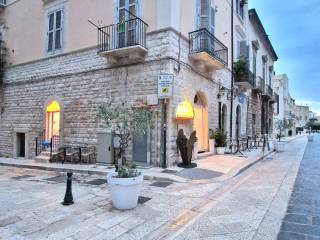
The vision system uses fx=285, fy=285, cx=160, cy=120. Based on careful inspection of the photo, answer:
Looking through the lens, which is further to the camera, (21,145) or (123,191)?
(21,145)

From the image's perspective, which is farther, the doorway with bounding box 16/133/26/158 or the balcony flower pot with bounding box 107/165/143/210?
the doorway with bounding box 16/133/26/158

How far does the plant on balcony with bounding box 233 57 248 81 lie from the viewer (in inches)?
618

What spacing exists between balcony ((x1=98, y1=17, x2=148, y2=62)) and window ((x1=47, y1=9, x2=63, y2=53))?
2.97 meters

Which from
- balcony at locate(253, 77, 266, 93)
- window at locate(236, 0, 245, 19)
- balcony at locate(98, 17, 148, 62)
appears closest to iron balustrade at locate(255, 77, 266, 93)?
balcony at locate(253, 77, 266, 93)

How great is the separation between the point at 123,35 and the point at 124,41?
0.23 meters

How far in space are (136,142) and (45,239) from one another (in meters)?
6.24

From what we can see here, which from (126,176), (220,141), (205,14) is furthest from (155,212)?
(205,14)

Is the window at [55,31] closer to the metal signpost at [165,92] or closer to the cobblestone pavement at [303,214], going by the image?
the metal signpost at [165,92]

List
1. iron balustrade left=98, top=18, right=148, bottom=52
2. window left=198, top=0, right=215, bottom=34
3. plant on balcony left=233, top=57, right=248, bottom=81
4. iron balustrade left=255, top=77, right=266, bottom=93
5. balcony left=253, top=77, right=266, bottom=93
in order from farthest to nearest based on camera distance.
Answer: iron balustrade left=255, top=77, right=266, bottom=93 → balcony left=253, top=77, right=266, bottom=93 → plant on balcony left=233, top=57, right=248, bottom=81 → window left=198, top=0, right=215, bottom=34 → iron balustrade left=98, top=18, right=148, bottom=52

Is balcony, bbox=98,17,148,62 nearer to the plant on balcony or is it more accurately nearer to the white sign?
the white sign

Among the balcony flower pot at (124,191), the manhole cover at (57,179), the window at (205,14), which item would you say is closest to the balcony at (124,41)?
the window at (205,14)

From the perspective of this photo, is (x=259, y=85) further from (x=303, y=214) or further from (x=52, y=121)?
(x=303, y=214)

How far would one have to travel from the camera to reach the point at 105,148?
10383 mm

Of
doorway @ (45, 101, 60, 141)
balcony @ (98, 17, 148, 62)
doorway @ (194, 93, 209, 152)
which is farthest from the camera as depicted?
doorway @ (45, 101, 60, 141)
